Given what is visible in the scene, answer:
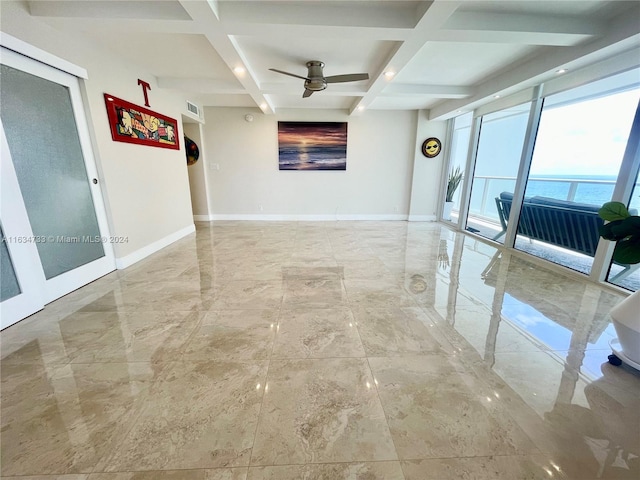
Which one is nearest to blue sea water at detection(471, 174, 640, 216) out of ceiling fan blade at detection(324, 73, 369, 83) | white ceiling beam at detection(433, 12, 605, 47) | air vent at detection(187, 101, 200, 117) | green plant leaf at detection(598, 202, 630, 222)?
white ceiling beam at detection(433, 12, 605, 47)

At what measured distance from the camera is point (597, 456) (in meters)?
1.13

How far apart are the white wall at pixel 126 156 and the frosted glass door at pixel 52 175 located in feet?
0.52

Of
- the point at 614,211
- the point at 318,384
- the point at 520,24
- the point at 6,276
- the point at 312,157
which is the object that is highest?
the point at 520,24

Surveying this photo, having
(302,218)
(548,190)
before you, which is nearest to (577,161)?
(548,190)

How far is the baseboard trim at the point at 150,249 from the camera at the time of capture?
3332mm

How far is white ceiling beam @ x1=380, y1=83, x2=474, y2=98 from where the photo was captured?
13.9 feet

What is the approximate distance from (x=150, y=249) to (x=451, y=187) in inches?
247

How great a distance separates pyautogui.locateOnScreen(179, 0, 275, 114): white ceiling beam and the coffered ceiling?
1cm

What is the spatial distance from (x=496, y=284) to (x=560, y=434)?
194 centimetres

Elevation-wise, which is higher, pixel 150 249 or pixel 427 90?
pixel 427 90

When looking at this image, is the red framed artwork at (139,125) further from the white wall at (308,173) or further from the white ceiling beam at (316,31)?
the white ceiling beam at (316,31)

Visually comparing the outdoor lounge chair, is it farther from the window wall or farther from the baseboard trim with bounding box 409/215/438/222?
the baseboard trim with bounding box 409/215/438/222

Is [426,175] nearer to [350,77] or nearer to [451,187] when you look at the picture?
[451,187]

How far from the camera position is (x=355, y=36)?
2.49 meters
